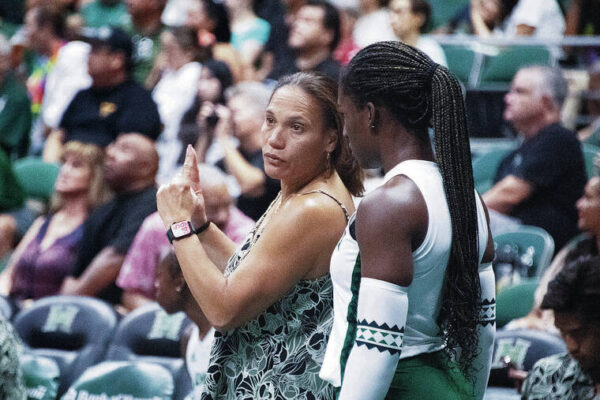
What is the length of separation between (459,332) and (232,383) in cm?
70

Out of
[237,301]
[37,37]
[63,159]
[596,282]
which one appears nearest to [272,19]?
[37,37]

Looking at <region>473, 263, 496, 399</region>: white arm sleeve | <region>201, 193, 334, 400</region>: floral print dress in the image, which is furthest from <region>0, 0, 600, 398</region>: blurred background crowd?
<region>473, 263, 496, 399</region>: white arm sleeve

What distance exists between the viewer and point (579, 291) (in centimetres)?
314

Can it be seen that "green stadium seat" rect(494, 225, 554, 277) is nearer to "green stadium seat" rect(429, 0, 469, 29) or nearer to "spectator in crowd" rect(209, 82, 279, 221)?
"spectator in crowd" rect(209, 82, 279, 221)

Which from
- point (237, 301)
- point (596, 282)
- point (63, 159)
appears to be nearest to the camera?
point (237, 301)

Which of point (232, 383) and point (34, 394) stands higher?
point (232, 383)

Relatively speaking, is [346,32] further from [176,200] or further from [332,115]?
[176,200]

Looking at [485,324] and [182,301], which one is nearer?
[485,324]

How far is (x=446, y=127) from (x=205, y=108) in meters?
4.74

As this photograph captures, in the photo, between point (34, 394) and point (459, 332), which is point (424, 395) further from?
point (34, 394)

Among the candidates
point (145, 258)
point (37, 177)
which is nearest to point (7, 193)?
point (37, 177)

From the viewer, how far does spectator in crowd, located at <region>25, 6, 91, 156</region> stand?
820 cm

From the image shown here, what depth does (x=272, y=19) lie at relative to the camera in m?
8.55

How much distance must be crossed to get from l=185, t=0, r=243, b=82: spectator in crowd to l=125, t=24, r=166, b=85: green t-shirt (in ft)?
1.58
